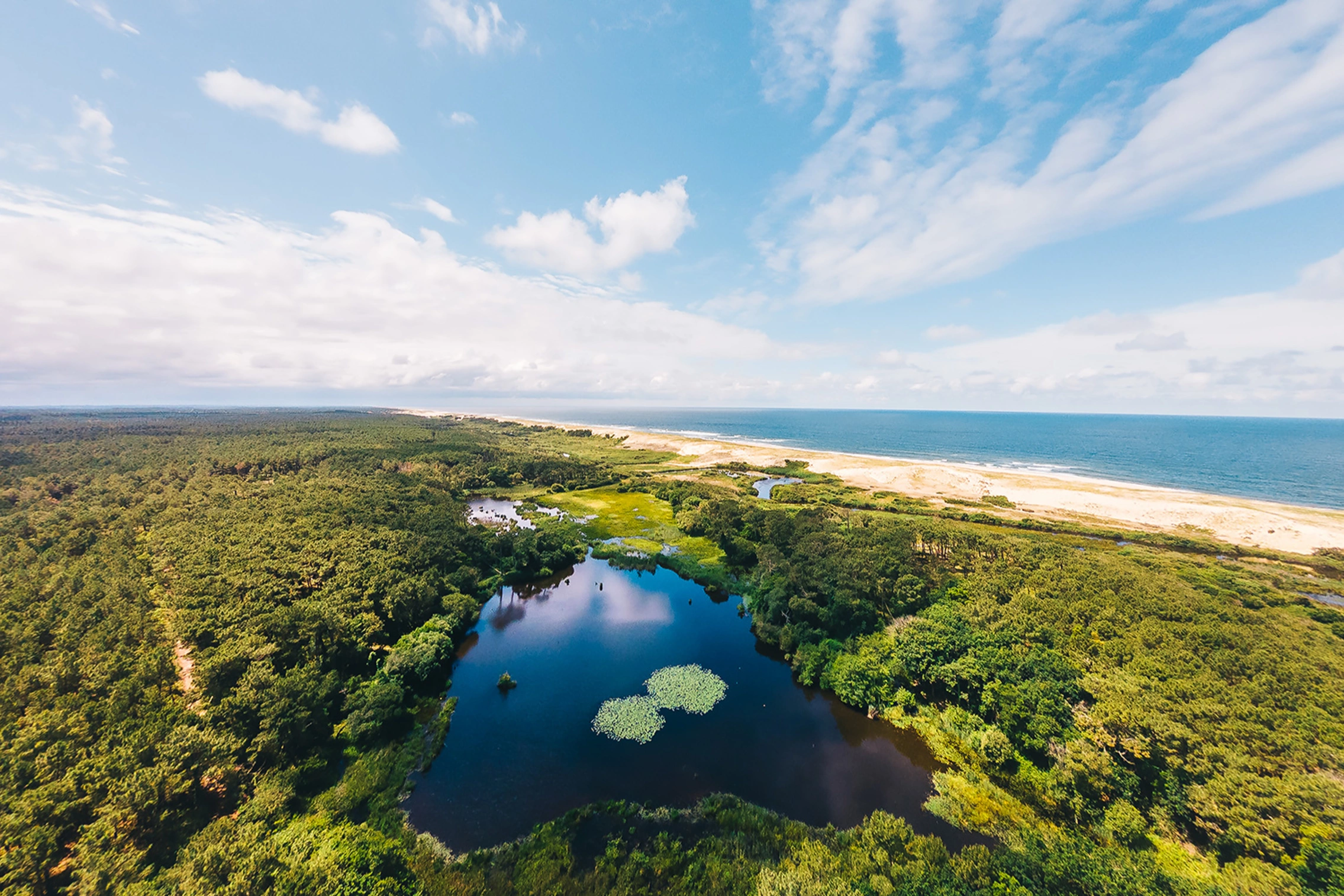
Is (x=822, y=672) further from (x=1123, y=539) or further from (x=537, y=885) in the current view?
(x=1123, y=539)

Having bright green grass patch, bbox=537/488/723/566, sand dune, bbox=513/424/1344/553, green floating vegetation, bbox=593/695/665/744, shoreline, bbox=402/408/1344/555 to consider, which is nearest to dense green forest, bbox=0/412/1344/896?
green floating vegetation, bbox=593/695/665/744

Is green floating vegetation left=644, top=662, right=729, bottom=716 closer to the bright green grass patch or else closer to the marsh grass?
the marsh grass

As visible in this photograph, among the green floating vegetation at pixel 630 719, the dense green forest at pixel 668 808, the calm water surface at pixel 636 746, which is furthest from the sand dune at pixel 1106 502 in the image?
the green floating vegetation at pixel 630 719

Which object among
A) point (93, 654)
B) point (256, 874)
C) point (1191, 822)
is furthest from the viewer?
point (93, 654)

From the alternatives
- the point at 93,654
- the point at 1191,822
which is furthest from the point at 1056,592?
the point at 93,654

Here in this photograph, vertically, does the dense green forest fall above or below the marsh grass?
above

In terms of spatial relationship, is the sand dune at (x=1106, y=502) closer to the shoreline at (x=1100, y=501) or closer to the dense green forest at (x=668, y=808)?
the shoreline at (x=1100, y=501)
